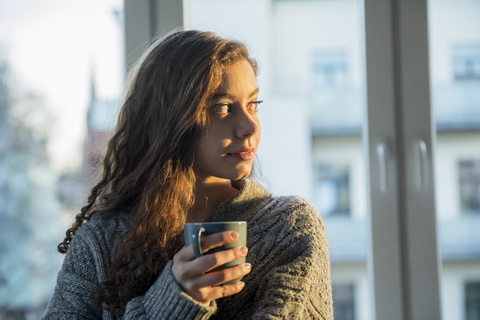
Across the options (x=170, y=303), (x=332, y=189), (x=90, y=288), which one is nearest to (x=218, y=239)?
(x=170, y=303)

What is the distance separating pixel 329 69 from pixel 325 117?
1.13 ft

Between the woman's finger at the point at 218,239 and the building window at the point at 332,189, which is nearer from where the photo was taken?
the woman's finger at the point at 218,239

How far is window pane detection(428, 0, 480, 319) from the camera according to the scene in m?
1.72

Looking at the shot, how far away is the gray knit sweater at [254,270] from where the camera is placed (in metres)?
0.71

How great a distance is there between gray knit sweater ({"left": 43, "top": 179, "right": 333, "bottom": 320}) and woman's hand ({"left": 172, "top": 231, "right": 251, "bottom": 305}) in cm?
2

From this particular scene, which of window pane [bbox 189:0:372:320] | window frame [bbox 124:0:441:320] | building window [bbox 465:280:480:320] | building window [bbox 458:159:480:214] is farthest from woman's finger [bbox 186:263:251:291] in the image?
window pane [bbox 189:0:372:320]

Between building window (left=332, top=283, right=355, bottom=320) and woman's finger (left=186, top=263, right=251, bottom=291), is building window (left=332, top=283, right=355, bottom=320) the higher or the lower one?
the lower one

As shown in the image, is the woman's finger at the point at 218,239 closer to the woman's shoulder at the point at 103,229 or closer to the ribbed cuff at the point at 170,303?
the ribbed cuff at the point at 170,303

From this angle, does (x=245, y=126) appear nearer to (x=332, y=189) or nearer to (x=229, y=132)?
(x=229, y=132)

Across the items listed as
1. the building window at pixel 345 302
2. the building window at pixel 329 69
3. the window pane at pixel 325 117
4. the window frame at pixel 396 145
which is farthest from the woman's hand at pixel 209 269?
the building window at pixel 329 69

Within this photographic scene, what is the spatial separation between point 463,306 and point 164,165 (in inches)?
60.9

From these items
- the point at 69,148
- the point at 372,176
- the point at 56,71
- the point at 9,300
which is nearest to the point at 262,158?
the point at 372,176

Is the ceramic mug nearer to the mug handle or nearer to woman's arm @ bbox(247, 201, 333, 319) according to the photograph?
the mug handle

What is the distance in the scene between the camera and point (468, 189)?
6.89ft
